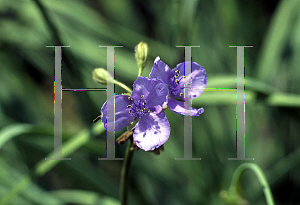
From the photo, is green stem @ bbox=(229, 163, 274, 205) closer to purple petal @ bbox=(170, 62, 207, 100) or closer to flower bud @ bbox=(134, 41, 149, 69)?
purple petal @ bbox=(170, 62, 207, 100)

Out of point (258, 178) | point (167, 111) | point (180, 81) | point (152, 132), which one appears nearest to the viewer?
point (152, 132)

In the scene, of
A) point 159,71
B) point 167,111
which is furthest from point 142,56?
point 167,111

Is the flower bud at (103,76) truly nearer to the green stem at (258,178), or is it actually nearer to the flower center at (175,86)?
the flower center at (175,86)

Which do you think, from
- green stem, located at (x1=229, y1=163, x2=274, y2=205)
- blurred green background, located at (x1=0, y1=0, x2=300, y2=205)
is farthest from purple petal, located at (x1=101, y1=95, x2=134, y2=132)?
blurred green background, located at (x1=0, y1=0, x2=300, y2=205)

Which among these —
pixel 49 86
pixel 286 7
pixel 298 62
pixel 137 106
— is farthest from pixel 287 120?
pixel 49 86

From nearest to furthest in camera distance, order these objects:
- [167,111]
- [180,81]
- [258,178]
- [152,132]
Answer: [152,132]
[180,81]
[258,178]
[167,111]

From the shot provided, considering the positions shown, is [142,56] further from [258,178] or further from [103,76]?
[258,178]

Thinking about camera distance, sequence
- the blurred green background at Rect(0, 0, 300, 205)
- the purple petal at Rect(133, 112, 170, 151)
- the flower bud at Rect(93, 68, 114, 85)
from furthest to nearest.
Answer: the blurred green background at Rect(0, 0, 300, 205)
the flower bud at Rect(93, 68, 114, 85)
the purple petal at Rect(133, 112, 170, 151)
